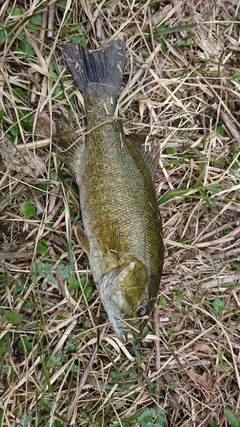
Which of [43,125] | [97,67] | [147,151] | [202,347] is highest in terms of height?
[97,67]

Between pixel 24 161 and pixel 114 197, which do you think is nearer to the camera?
pixel 114 197

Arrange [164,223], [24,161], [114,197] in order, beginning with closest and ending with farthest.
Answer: [114,197] → [24,161] → [164,223]

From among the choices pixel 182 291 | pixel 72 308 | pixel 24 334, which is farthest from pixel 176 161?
pixel 24 334

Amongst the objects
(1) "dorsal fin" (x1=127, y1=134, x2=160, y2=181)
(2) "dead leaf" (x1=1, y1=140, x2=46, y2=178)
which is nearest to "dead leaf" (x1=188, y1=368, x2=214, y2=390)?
(1) "dorsal fin" (x1=127, y1=134, x2=160, y2=181)

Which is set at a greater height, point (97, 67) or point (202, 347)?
point (97, 67)

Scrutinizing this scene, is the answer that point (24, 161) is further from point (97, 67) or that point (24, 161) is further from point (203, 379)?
point (203, 379)

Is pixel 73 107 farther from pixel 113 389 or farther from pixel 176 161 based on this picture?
pixel 113 389

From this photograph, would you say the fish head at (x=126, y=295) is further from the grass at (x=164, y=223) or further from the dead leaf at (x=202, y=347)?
the dead leaf at (x=202, y=347)

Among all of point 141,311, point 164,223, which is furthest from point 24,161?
point 141,311
